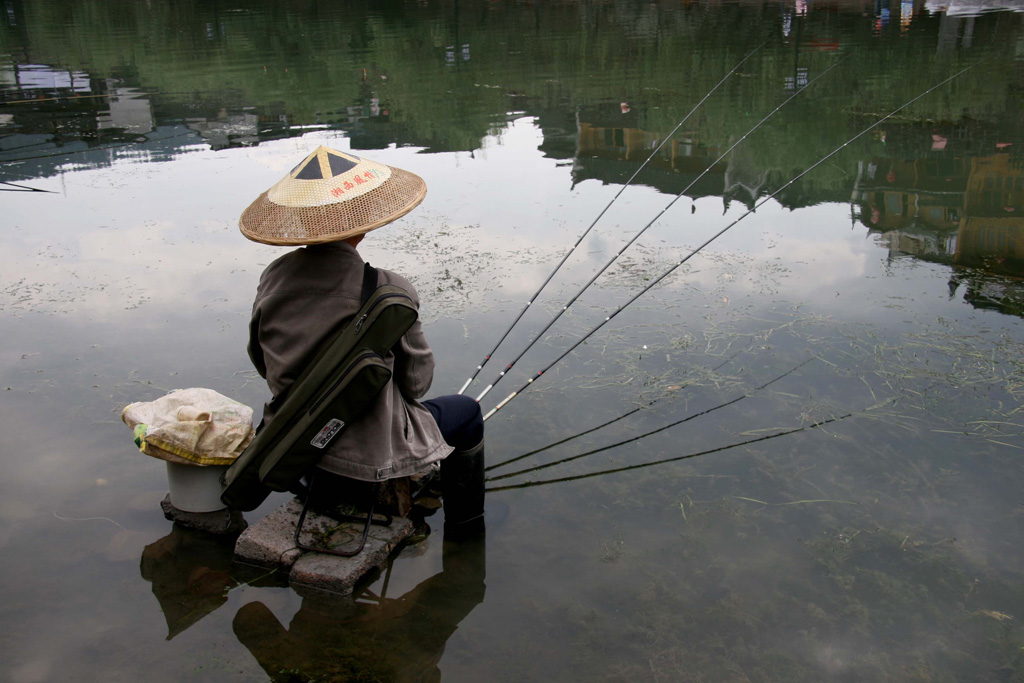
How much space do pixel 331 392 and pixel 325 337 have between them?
19cm

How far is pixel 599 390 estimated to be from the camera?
4.12m

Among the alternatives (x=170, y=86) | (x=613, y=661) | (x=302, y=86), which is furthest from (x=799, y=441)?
(x=170, y=86)

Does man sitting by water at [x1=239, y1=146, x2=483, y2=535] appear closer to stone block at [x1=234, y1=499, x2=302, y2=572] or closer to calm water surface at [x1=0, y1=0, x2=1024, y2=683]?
stone block at [x1=234, y1=499, x2=302, y2=572]

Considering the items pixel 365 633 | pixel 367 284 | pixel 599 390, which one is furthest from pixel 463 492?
pixel 599 390

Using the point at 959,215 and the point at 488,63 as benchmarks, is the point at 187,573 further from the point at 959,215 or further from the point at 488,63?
the point at 488,63

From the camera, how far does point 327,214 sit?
2553mm

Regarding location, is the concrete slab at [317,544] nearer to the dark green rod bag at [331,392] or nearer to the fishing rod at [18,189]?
the dark green rod bag at [331,392]

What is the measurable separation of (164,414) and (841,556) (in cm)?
239

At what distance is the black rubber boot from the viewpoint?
301 centimetres

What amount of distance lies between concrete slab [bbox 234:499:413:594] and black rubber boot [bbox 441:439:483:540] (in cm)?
17

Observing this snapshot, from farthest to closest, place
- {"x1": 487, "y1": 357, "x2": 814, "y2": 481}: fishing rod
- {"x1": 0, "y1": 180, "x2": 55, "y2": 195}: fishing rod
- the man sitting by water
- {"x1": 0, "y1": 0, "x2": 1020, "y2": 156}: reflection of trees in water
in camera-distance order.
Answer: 1. {"x1": 0, "y1": 0, "x2": 1020, "y2": 156}: reflection of trees in water
2. {"x1": 0, "y1": 180, "x2": 55, "y2": 195}: fishing rod
3. {"x1": 487, "y1": 357, "x2": 814, "y2": 481}: fishing rod
4. the man sitting by water

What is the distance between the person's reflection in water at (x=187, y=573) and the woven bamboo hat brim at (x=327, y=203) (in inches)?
46.0

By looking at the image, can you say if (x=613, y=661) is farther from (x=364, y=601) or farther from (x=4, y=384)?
(x=4, y=384)

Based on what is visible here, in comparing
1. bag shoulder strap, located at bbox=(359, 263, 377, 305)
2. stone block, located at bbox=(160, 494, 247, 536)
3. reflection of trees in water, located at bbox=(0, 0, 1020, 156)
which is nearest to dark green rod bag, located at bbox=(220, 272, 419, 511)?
bag shoulder strap, located at bbox=(359, 263, 377, 305)
